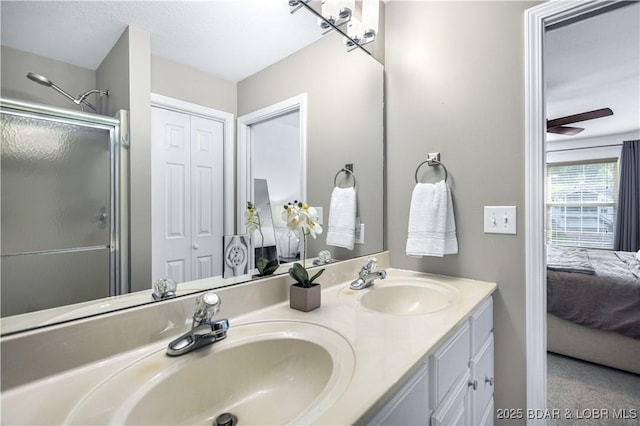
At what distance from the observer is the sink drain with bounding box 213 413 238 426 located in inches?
24.8

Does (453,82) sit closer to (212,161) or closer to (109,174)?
(212,161)

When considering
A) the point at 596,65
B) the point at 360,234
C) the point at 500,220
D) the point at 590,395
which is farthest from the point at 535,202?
the point at 596,65

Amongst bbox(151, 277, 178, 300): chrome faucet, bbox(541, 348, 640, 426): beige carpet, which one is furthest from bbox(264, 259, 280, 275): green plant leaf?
bbox(541, 348, 640, 426): beige carpet

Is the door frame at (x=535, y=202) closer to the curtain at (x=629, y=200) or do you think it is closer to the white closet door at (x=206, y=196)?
the white closet door at (x=206, y=196)

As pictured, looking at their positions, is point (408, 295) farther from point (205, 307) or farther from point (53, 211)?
point (53, 211)

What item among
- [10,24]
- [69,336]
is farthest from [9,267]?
[10,24]

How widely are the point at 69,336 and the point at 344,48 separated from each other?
1.50 metres

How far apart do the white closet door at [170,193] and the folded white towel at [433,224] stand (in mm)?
1003

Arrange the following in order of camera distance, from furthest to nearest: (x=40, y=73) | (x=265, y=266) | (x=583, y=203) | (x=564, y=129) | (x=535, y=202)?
(x=583, y=203) → (x=564, y=129) → (x=535, y=202) → (x=265, y=266) → (x=40, y=73)

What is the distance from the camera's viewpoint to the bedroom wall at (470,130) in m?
1.22

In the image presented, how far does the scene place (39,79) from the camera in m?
0.58

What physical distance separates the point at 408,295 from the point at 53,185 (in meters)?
1.30

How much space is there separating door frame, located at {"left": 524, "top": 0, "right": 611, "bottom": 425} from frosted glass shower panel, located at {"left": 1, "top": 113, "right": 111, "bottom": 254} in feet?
4.73

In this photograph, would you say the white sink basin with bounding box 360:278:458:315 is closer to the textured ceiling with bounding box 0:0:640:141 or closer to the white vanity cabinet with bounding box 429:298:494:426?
the white vanity cabinet with bounding box 429:298:494:426
